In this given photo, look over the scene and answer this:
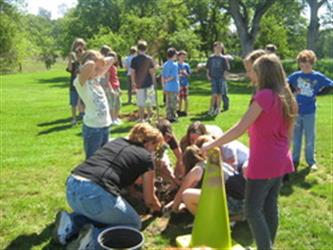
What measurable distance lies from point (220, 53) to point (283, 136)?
8.77 m

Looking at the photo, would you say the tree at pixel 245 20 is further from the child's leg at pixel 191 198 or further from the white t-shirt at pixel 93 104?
the child's leg at pixel 191 198

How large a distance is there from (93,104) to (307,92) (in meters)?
3.13

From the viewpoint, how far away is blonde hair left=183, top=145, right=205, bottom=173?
15.9 feet

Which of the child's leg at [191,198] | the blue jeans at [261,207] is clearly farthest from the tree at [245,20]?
the blue jeans at [261,207]

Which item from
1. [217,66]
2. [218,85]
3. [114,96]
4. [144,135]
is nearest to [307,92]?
[144,135]

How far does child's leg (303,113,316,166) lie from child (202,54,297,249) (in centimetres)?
323

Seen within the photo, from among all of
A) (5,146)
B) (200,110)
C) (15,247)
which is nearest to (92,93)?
(15,247)

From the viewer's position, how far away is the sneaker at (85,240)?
3.97 meters

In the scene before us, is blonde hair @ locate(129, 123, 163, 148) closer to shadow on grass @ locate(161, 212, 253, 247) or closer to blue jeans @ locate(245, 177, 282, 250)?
shadow on grass @ locate(161, 212, 253, 247)

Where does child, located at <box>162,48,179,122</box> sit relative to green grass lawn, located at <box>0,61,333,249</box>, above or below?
above

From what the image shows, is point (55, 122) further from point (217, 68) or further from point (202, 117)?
point (217, 68)

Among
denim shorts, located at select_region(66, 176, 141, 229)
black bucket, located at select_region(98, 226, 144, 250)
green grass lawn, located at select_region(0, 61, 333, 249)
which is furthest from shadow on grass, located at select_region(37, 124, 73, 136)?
black bucket, located at select_region(98, 226, 144, 250)

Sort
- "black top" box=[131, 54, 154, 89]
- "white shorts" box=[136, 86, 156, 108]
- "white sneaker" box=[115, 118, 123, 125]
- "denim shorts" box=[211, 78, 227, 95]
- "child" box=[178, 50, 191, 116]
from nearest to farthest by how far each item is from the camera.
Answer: "black top" box=[131, 54, 154, 89], "white shorts" box=[136, 86, 156, 108], "white sneaker" box=[115, 118, 123, 125], "denim shorts" box=[211, 78, 227, 95], "child" box=[178, 50, 191, 116]

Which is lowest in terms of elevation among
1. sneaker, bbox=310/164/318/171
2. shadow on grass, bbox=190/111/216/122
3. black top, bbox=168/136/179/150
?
sneaker, bbox=310/164/318/171
